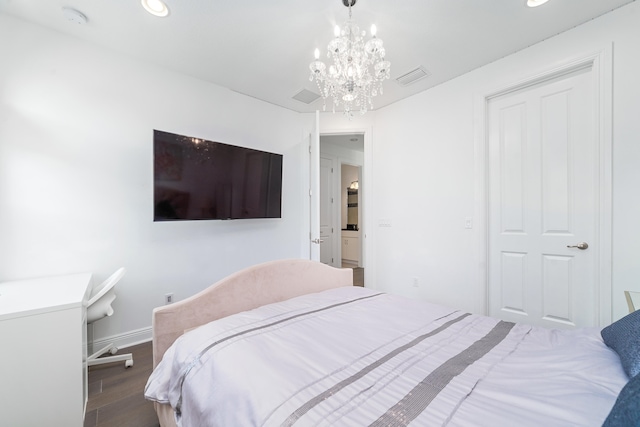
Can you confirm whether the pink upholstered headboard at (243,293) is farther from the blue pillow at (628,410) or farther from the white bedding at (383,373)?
the blue pillow at (628,410)

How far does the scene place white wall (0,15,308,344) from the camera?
189cm

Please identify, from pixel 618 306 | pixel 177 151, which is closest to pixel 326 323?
pixel 177 151

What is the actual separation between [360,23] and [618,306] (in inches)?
109

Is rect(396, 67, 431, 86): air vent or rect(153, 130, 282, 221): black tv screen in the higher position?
rect(396, 67, 431, 86): air vent

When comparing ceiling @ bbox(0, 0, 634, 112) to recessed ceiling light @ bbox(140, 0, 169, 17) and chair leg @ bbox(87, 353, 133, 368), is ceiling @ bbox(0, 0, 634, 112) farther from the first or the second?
chair leg @ bbox(87, 353, 133, 368)

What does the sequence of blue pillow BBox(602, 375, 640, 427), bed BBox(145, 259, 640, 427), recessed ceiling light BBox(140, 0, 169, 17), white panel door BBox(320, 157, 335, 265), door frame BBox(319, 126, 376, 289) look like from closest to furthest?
blue pillow BBox(602, 375, 640, 427)
bed BBox(145, 259, 640, 427)
recessed ceiling light BBox(140, 0, 169, 17)
door frame BBox(319, 126, 376, 289)
white panel door BBox(320, 157, 335, 265)

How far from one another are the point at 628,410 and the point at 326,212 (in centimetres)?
487

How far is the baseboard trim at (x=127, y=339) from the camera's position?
2.18m

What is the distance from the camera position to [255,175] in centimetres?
289

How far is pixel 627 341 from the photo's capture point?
0.83 m

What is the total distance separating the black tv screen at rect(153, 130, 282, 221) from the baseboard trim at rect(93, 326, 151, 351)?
1081mm

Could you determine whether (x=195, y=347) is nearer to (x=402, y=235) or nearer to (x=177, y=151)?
(x=177, y=151)

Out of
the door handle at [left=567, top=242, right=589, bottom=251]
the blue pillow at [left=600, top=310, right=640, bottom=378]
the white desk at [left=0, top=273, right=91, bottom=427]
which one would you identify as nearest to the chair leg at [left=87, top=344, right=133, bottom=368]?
the white desk at [left=0, top=273, right=91, bottom=427]

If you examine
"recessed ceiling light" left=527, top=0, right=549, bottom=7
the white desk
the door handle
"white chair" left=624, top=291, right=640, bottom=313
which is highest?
"recessed ceiling light" left=527, top=0, right=549, bottom=7
